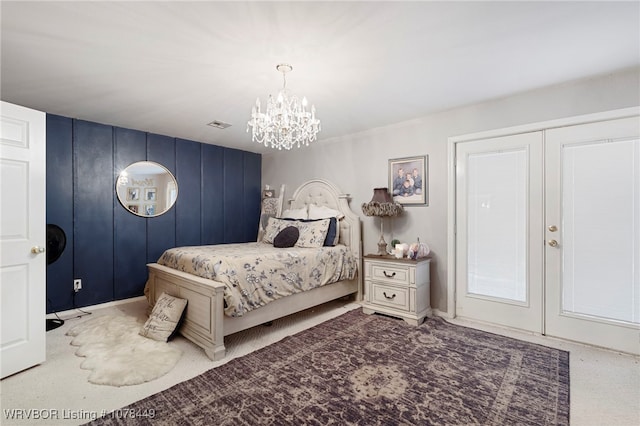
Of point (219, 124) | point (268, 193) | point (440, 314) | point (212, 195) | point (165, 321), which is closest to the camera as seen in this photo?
point (165, 321)

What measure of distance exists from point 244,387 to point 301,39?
2.32 m

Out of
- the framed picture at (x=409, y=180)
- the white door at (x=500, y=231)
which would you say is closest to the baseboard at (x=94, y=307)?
the framed picture at (x=409, y=180)

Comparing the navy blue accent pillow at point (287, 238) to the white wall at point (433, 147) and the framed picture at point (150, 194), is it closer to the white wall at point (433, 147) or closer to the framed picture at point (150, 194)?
the white wall at point (433, 147)

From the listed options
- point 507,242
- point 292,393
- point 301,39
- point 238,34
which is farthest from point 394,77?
point 292,393

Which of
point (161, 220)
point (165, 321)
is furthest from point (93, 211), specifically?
point (165, 321)

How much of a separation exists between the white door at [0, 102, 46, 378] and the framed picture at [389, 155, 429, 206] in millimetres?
3430

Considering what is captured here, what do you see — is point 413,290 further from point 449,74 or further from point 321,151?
point 321,151

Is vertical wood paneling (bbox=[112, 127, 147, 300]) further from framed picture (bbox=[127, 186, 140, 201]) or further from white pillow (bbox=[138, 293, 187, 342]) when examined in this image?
white pillow (bbox=[138, 293, 187, 342])

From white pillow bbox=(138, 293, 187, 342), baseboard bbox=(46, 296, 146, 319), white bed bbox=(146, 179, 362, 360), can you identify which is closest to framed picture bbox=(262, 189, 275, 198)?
white bed bbox=(146, 179, 362, 360)

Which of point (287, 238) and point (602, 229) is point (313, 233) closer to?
point (287, 238)

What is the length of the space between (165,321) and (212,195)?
2.55m

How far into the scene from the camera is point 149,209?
427 centimetres

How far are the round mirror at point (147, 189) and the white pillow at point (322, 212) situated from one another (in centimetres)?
202

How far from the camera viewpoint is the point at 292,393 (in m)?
1.98
